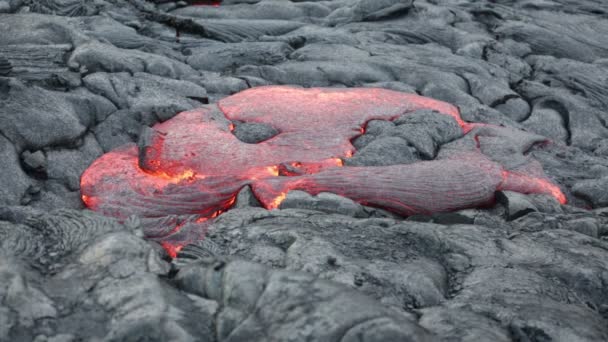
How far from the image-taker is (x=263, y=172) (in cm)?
489

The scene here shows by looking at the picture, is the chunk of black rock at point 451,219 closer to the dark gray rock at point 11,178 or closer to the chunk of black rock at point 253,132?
the chunk of black rock at point 253,132

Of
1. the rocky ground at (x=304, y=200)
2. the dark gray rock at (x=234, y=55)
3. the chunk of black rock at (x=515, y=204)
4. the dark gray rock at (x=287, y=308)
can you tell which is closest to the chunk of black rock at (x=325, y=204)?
the rocky ground at (x=304, y=200)

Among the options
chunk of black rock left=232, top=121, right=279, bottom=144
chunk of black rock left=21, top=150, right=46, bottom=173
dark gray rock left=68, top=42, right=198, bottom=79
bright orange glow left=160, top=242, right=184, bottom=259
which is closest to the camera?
bright orange glow left=160, top=242, right=184, bottom=259

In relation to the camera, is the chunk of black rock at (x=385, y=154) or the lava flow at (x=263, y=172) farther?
the chunk of black rock at (x=385, y=154)

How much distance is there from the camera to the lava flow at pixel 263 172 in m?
4.47

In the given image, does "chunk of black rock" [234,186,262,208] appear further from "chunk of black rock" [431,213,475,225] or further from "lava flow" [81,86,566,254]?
"chunk of black rock" [431,213,475,225]

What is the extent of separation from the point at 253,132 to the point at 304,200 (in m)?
1.65

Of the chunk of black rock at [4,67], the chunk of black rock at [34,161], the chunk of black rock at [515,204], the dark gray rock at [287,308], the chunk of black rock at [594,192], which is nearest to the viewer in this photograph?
the dark gray rock at [287,308]

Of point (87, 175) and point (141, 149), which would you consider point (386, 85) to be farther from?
point (87, 175)

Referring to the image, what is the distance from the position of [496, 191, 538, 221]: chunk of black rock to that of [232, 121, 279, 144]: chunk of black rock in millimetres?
2295

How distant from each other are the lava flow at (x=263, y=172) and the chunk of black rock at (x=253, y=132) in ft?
0.31

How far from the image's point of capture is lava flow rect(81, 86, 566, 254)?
4473 mm

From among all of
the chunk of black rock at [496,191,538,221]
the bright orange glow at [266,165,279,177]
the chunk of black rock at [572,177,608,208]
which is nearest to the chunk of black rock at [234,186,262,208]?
the bright orange glow at [266,165,279,177]

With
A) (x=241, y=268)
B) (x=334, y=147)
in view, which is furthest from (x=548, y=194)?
(x=241, y=268)
